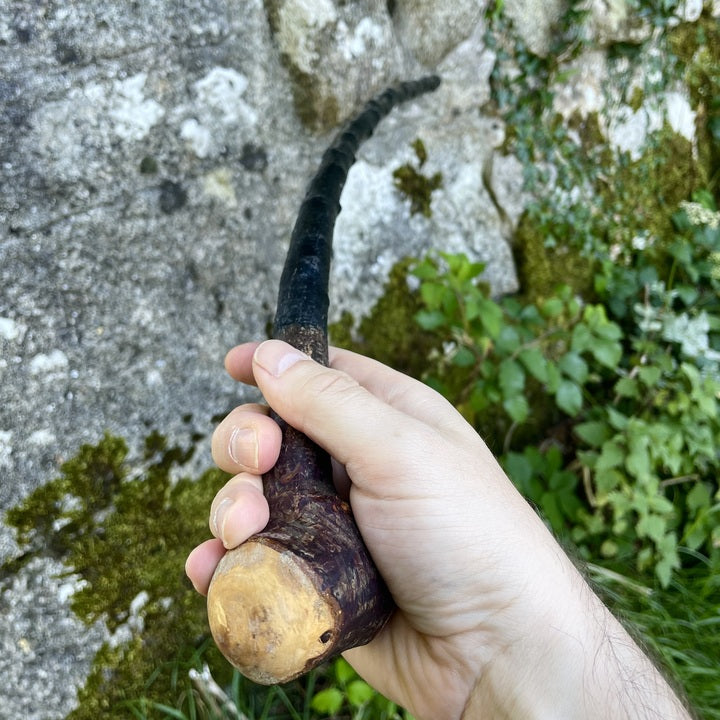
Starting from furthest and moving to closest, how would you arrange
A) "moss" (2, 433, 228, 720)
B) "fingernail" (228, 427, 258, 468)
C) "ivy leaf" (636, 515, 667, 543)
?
"ivy leaf" (636, 515, 667, 543) < "moss" (2, 433, 228, 720) < "fingernail" (228, 427, 258, 468)

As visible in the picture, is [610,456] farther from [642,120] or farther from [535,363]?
[642,120]

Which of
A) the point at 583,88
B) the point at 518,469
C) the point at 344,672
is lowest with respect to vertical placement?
the point at 344,672

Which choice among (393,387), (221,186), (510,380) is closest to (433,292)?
(510,380)

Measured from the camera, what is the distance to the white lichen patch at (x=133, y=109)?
131cm

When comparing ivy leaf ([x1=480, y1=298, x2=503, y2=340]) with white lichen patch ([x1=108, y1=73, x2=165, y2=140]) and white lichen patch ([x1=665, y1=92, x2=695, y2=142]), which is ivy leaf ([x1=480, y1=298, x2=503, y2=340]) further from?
white lichen patch ([x1=665, y1=92, x2=695, y2=142])

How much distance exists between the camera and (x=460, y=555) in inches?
40.0

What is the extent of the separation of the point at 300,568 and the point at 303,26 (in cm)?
128

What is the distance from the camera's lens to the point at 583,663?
101cm

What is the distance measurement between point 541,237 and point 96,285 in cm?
139

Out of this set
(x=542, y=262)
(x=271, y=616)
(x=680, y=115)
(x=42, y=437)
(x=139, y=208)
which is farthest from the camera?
(x=680, y=115)

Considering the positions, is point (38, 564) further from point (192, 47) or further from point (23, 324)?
point (192, 47)

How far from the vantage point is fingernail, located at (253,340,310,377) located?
40.0 inches

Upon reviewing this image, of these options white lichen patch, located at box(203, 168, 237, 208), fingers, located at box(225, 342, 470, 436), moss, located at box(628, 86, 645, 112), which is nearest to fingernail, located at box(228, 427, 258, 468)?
fingers, located at box(225, 342, 470, 436)

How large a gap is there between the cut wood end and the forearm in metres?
0.41
